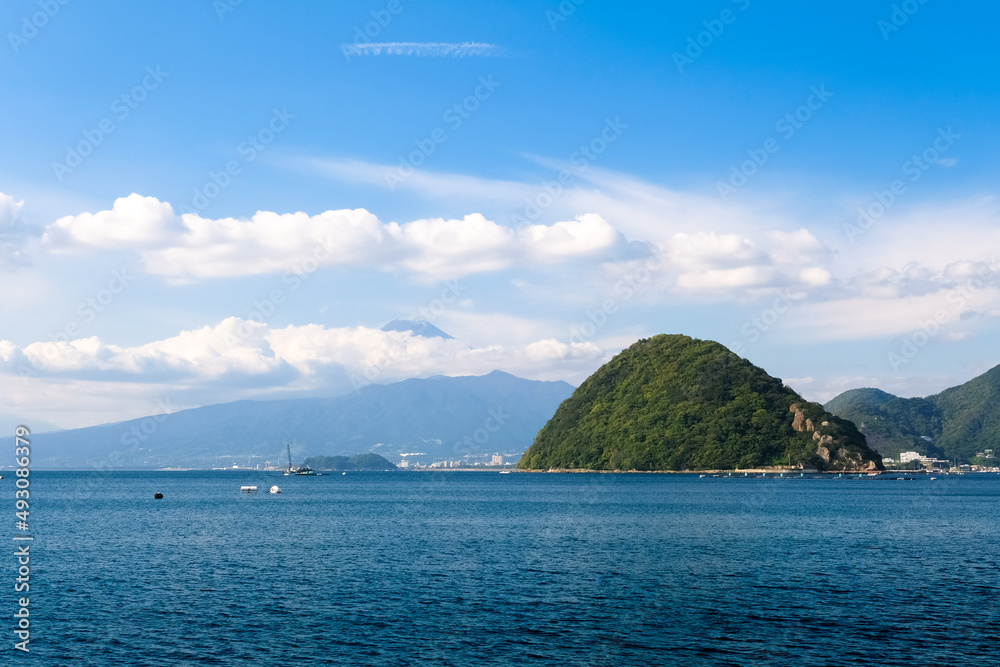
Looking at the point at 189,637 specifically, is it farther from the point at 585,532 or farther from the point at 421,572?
the point at 585,532

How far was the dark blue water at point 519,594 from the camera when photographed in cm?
3894

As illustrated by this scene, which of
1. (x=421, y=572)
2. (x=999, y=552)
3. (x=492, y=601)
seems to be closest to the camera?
(x=492, y=601)

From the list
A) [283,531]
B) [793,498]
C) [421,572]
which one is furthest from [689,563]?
[793,498]

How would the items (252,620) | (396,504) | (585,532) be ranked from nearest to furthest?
(252,620)
(585,532)
(396,504)

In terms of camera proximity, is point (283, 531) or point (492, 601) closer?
point (492, 601)

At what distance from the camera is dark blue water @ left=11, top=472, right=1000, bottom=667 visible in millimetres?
38938

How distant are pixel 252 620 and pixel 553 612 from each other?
1665 centimetres

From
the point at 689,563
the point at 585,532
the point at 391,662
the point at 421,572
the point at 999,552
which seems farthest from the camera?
the point at 585,532

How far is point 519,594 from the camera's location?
52.8 metres

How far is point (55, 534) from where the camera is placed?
94.3 meters

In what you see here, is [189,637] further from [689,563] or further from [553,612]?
[689,563]

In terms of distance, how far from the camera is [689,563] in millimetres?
66938

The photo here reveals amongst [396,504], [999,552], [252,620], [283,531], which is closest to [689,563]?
[999,552]

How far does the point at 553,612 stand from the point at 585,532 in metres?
46.7
